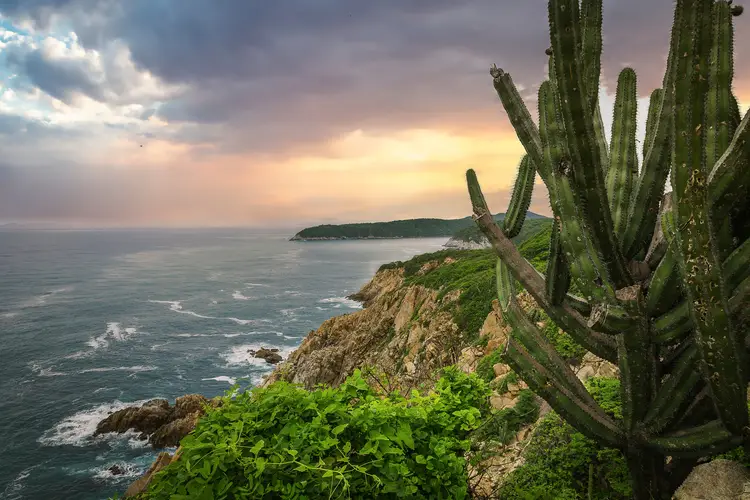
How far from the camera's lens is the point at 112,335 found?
129 feet

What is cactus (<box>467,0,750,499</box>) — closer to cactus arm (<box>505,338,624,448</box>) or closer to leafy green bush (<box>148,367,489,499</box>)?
cactus arm (<box>505,338,624,448</box>)

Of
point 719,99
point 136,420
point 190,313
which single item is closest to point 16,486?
point 136,420

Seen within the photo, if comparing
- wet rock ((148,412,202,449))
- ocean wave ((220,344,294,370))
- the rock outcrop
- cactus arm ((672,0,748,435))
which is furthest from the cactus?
ocean wave ((220,344,294,370))

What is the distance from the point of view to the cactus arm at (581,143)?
2689 mm

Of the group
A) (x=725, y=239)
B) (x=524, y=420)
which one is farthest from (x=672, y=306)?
(x=524, y=420)

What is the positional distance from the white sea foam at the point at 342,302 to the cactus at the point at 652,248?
4778 centimetres

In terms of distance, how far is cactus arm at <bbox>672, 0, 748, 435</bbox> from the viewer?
7.66 feet

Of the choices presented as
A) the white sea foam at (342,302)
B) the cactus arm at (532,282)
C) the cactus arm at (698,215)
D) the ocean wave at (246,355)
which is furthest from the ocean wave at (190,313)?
the cactus arm at (698,215)

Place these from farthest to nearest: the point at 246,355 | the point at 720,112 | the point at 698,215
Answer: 1. the point at 246,355
2. the point at 720,112
3. the point at 698,215

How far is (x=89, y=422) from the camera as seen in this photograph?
2383 centimetres

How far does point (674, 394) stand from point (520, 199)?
213 cm

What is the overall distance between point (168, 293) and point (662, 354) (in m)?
65.7

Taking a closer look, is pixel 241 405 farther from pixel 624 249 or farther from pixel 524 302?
pixel 524 302

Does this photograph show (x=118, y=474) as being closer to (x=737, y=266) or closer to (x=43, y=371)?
(x=43, y=371)
